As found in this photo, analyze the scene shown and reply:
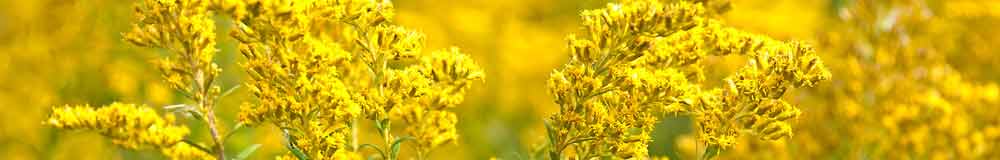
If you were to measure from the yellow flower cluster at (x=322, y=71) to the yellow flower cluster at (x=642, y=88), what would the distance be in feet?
0.96

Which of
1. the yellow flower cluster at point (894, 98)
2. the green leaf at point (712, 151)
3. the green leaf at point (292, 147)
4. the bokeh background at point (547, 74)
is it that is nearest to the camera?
the green leaf at point (292, 147)

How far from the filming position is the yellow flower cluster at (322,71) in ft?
8.05

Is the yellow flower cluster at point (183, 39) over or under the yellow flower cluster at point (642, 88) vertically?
over

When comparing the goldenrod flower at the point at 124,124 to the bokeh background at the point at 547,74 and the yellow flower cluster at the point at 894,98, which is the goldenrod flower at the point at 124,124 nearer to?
the bokeh background at the point at 547,74

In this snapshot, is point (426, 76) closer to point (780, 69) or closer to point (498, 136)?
point (780, 69)

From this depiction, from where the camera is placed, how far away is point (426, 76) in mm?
2709

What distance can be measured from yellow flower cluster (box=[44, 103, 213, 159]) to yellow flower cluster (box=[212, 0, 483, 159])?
23 centimetres

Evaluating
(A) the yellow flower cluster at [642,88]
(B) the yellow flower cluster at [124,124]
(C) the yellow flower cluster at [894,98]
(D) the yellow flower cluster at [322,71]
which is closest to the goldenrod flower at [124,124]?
(B) the yellow flower cluster at [124,124]

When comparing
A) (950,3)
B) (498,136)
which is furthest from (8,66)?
(950,3)

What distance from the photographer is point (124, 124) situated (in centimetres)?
265

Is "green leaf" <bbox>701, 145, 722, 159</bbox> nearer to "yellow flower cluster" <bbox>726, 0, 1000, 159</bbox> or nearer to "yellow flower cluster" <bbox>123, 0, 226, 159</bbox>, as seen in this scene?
"yellow flower cluster" <bbox>123, 0, 226, 159</bbox>

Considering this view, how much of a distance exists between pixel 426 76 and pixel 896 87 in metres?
2.79

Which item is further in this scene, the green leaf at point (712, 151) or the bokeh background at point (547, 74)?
the bokeh background at point (547, 74)

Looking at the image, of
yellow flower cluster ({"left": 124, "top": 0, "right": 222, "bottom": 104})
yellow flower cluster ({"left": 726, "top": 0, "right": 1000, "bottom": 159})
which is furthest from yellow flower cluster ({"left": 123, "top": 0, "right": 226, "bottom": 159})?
yellow flower cluster ({"left": 726, "top": 0, "right": 1000, "bottom": 159})
